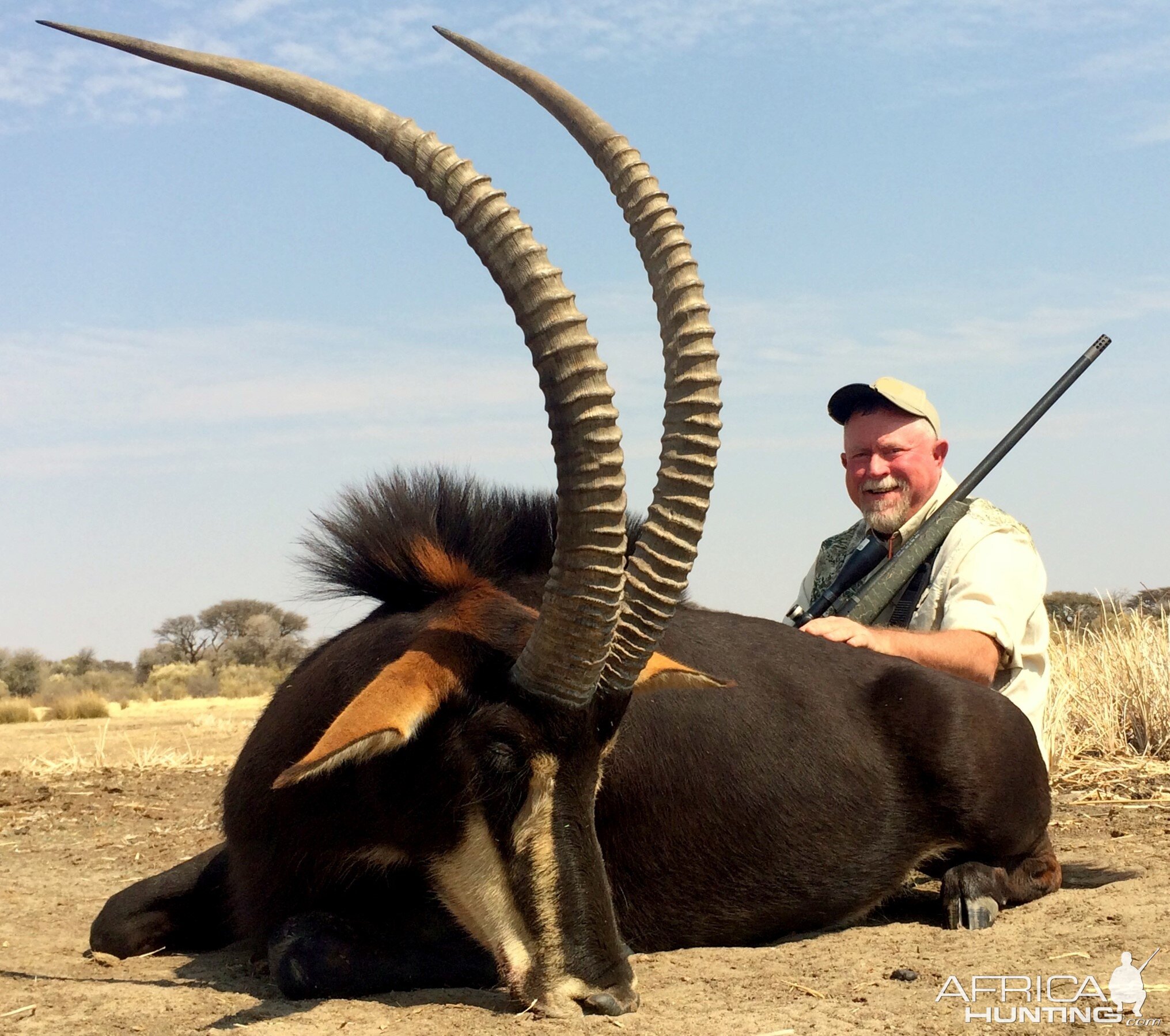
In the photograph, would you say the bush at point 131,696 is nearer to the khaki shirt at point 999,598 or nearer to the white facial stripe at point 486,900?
the khaki shirt at point 999,598

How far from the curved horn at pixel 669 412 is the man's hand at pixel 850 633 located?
7.23ft

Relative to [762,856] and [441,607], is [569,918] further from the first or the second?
[762,856]

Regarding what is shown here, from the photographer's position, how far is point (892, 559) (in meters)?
7.62

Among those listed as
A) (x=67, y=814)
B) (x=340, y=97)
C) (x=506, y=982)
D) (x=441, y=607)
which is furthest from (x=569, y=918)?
(x=67, y=814)

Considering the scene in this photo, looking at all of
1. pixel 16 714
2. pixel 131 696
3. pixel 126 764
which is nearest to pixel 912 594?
pixel 126 764

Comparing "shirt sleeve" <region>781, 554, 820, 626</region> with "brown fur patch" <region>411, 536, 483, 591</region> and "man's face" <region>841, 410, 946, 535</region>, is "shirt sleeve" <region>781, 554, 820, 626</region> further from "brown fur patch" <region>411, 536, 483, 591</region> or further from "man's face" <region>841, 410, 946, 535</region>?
"brown fur patch" <region>411, 536, 483, 591</region>

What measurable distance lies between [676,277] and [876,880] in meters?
3.06

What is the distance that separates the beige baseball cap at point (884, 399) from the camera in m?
7.81

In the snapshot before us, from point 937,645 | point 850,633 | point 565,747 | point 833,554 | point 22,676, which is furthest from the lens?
point 22,676

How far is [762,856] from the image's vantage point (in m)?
5.86

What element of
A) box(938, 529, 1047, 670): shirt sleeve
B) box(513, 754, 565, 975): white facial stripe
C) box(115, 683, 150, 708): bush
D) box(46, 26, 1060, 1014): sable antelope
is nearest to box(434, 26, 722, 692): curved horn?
box(46, 26, 1060, 1014): sable antelope

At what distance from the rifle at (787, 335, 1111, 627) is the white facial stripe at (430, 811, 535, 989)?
375 cm

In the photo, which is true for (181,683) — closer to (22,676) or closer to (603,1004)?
(22,676)

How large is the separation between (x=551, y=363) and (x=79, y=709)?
24579 millimetres
